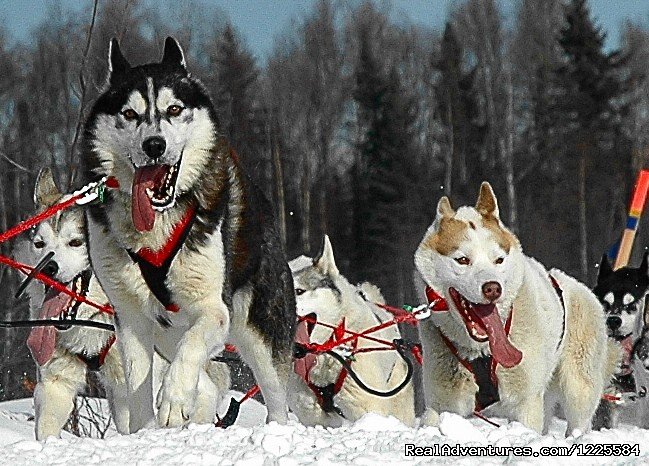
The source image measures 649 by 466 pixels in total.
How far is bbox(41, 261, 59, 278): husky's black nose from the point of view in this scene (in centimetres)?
403

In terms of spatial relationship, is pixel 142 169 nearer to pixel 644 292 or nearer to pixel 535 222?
pixel 644 292

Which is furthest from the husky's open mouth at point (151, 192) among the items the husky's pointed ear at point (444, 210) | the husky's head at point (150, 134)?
the husky's pointed ear at point (444, 210)

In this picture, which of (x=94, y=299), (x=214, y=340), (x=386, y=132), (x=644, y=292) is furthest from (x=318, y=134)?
(x=214, y=340)

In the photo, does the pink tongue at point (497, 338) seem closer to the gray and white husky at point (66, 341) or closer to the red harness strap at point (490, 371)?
the red harness strap at point (490, 371)

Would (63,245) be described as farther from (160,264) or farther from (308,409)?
(308,409)

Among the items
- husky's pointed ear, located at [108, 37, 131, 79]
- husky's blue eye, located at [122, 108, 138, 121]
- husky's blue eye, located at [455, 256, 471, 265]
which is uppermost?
husky's pointed ear, located at [108, 37, 131, 79]

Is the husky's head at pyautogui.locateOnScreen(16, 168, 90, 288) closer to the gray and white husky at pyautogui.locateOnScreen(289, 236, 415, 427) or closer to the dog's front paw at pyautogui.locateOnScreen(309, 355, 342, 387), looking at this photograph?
the gray and white husky at pyautogui.locateOnScreen(289, 236, 415, 427)

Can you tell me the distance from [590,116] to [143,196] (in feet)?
61.7

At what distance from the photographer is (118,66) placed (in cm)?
331

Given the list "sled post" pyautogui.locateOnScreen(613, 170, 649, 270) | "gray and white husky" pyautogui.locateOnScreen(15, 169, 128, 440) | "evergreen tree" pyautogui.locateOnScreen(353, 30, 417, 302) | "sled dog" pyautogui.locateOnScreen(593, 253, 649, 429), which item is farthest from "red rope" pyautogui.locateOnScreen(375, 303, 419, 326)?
"evergreen tree" pyautogui.locateOnScreen(353, 30, 417, 302)

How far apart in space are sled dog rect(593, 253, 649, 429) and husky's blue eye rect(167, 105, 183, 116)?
308 cm

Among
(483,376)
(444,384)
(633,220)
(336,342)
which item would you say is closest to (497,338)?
(483,376)

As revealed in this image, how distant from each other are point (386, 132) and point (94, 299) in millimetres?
16874

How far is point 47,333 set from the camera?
3965 millimetres
